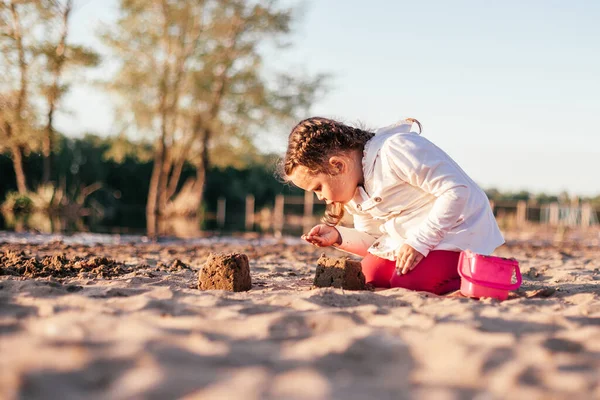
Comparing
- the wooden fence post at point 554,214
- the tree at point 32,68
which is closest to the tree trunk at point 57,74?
the tree at point 32,68

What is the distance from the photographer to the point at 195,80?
19.5 m

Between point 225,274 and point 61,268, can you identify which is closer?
point 225,274

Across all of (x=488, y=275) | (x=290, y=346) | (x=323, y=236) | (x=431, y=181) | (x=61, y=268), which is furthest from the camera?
(x=61, y=268)

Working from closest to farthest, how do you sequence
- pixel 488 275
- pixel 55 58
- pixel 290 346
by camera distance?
pixel 290 346 < pixel 488 275 < pixel 55 58

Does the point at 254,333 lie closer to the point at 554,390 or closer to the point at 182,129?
the point at 554,390

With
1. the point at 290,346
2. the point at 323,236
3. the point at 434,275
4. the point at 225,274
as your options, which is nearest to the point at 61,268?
the point at 225,274

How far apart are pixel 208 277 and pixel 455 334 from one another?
1.63 m

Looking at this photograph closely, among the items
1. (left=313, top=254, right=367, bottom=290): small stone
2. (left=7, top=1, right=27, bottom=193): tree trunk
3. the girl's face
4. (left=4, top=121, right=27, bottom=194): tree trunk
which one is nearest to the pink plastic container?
(left=313, top=254, right=367, bottom=290): small stone

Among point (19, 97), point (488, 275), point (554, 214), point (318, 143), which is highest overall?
point (19, 97)

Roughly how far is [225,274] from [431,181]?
4.03 ft

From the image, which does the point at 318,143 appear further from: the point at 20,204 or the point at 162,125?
the point at 20,204

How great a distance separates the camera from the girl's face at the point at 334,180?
338 centimetres

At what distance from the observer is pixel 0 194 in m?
29.3

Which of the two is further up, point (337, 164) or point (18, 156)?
point (18, 156)
